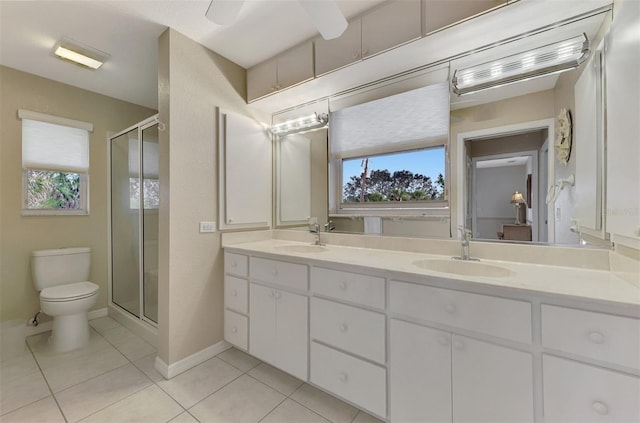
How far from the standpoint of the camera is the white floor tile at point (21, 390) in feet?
5.10

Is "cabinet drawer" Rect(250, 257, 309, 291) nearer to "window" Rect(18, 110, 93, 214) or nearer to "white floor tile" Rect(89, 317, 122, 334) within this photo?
"white floor tile" Rect(89, 317, 122, 334)

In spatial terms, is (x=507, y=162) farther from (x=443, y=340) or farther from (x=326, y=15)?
(x=326, y=15)

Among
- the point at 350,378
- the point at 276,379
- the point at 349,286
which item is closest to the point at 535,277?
the point at 349,286

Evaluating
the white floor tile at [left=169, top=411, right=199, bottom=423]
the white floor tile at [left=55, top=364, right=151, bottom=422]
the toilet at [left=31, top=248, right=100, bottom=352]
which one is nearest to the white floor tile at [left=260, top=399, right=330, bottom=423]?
the white floor tile at [left=169, top=411, right=199, bottom=423]

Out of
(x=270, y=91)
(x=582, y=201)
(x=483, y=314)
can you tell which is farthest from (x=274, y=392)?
(x=270, y=91)

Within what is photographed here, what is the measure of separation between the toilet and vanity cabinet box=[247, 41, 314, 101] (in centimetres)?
227

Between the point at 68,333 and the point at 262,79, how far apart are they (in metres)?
2.71

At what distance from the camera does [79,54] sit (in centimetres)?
207

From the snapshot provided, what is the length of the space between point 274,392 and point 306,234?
1204 mm

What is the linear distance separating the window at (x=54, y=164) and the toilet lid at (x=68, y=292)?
76 centimetres

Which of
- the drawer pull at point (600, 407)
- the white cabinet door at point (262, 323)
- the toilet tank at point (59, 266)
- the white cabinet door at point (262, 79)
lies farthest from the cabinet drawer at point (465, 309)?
the toilet tank at point (59, 266)

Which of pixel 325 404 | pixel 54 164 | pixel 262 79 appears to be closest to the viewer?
pixel 325 404

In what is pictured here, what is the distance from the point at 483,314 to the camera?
3.53 ft

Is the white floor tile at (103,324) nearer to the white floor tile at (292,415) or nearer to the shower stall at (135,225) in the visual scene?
the shower stall at (135,225)
